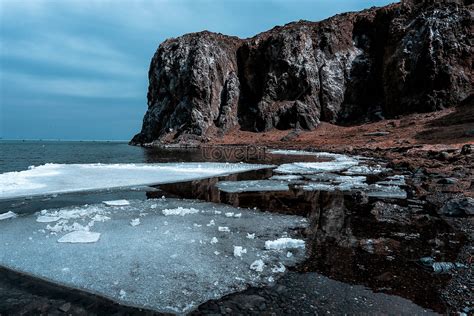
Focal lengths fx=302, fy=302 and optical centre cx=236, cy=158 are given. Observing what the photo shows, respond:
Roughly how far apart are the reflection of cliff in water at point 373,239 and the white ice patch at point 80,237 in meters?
5.47

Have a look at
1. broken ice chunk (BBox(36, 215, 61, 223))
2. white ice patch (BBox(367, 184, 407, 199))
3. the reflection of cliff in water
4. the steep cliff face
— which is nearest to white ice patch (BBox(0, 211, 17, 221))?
broken ice chunk (BBox(36, 215, 61, 223))

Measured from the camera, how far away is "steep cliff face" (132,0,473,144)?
2344 inches

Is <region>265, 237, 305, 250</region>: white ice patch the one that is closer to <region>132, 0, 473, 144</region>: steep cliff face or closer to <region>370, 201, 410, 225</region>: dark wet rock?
<region>370, 201, 410, 225</region>: dark wet rock

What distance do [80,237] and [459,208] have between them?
11997 millimetres

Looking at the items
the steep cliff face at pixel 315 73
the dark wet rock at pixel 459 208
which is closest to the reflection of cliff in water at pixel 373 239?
the dark wet rock at pixel 459 208

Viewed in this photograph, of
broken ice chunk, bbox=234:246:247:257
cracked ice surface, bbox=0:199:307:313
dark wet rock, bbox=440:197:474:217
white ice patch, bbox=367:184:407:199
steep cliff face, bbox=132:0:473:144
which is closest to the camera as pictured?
cracked ice surface, bbox=0:199:307:313

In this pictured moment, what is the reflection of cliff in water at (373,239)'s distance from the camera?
5.78m

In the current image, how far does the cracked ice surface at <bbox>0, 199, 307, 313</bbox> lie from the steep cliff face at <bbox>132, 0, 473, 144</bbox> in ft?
205

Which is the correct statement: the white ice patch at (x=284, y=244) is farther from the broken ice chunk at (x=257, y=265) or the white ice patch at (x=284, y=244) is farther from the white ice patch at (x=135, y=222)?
the white ice patch at (x=135, y=222)

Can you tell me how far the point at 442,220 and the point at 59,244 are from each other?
1134 centimetres

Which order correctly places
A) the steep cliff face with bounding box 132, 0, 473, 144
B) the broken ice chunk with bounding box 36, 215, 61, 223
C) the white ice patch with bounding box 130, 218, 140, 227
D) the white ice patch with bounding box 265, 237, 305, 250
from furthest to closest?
1. the steep cliff face with bounding box 132, 0, 473, 144
2. the broken ice chunk with bounding box 36, 215, 61, 223
3. the white ice patch with bounding box 130, 218, 140, 227
4. the white ice patch with bounding box 265, 237, 305, 250

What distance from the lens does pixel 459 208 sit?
33.8 ft

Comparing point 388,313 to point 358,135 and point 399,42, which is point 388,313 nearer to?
point 358,135

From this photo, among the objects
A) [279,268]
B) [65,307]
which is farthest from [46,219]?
[279,268]
